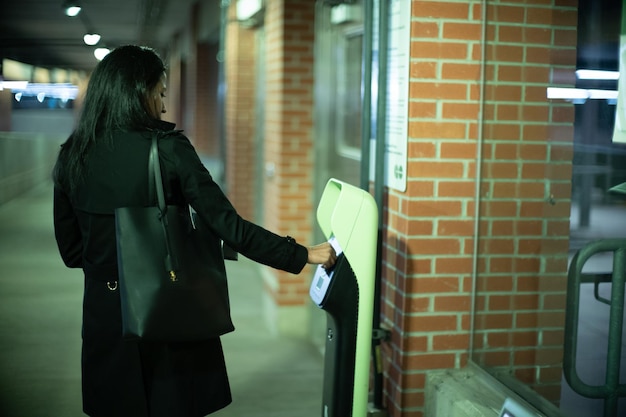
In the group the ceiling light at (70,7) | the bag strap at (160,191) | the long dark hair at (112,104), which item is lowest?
the bag strap at (160,191)

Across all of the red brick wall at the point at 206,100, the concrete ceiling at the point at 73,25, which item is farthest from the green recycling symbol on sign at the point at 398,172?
the red brick wall at the point at 206,100

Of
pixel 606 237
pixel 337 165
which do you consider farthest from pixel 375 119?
pixel 337 165

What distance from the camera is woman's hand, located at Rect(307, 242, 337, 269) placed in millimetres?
2891

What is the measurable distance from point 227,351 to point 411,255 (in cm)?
278

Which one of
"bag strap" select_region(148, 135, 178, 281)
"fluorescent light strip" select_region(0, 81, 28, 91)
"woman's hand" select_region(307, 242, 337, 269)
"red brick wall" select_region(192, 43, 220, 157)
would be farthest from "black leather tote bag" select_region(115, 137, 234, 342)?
"red brick wall" select_region(192, 43, 220, 157)

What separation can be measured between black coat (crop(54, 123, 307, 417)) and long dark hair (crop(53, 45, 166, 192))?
39 millimetres

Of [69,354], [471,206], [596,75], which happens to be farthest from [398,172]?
[69,354]

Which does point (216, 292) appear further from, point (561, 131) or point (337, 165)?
point (337, 165)

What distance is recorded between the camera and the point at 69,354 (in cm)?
580

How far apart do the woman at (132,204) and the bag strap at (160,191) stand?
3cm

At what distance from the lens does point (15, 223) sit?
13.5 metres

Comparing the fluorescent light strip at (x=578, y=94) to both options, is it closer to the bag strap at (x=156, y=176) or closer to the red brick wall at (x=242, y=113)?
the bag strap at (x=156, y=176)

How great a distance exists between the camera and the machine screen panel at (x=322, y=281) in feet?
9.59

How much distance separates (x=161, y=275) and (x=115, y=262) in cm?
25
